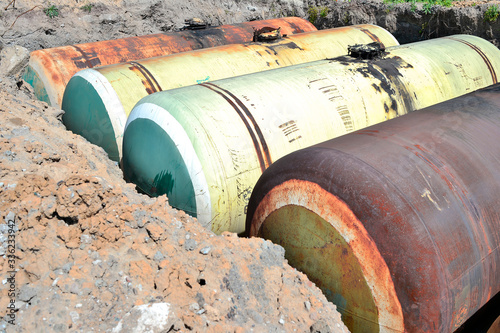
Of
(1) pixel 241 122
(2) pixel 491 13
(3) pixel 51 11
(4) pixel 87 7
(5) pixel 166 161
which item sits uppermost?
(2) pixel 491 13

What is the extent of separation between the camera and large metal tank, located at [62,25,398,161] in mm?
5211

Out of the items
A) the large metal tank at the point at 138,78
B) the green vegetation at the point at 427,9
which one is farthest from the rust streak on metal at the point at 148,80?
the green vegetation at the point at 427,9

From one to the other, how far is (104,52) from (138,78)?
1.59m

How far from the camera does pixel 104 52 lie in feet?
22.0

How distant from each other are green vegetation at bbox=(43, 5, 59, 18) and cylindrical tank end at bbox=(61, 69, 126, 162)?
4772 mm

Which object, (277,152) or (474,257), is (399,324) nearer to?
(474,257)

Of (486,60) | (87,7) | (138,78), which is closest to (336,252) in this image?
(138,78)

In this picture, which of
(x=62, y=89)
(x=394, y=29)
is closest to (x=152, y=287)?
(x=62, y=89)

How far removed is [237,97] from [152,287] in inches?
94.2

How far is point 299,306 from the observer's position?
2.79 m

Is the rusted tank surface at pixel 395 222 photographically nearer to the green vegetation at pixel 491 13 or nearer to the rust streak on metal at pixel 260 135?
the rust streak on metal at pixel 260 135

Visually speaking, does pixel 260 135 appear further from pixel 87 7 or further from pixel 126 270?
pixel 87 7

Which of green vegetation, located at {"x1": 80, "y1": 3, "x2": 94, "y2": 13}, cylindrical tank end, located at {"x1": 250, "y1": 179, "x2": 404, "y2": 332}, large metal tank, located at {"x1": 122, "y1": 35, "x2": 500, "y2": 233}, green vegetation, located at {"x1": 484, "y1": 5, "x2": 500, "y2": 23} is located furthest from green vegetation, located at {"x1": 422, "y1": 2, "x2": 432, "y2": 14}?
cylindrical tank end, located at {"x1": 250, "y1": 179, "x2": 404, "y2": 332}

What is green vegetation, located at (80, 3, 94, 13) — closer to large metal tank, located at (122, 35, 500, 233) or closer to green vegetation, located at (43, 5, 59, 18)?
green vegetation, located at (43, 5, 59, 18)
